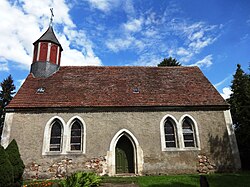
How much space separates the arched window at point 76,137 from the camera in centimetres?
1223

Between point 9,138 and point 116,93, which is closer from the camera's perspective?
point 9,138

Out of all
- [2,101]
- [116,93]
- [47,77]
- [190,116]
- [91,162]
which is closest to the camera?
[91,162]

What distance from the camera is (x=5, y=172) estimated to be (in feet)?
24.1

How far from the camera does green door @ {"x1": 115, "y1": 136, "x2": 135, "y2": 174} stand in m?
12.2

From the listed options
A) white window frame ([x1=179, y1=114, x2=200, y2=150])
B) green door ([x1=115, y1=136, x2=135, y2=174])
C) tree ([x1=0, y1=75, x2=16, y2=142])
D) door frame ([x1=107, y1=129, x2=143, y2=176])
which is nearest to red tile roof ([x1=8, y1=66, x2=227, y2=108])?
white window frame ([x1=179, y1=114, x2=200, y2=150])

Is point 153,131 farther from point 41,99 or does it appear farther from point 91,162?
point 41,99

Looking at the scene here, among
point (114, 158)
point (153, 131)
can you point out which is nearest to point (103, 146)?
point (114, 158)

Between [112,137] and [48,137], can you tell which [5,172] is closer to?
[48,137]

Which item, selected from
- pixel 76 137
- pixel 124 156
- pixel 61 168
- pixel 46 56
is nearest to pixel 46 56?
pixel 46 56

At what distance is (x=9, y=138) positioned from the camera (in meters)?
11.9

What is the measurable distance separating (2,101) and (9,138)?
17951 mm

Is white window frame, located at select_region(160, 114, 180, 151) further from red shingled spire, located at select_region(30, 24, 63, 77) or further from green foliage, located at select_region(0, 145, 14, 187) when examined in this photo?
red shingled spire, located at select_region(30, 24, 63, 77)

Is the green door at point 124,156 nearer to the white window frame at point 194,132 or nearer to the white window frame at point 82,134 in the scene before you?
the white window frame at point 82,134

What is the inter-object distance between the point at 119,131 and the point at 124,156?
1660mm
